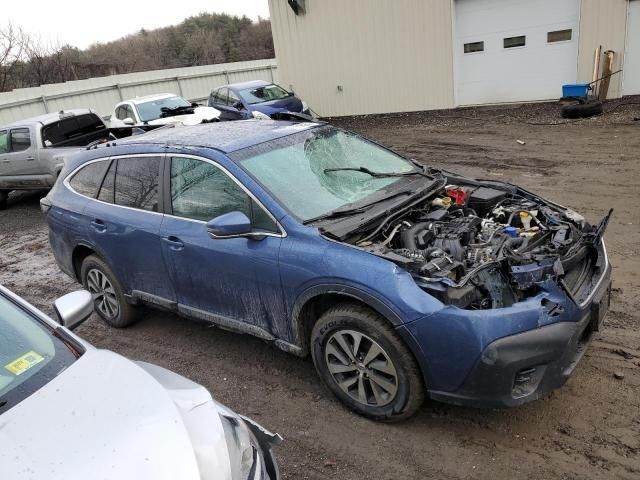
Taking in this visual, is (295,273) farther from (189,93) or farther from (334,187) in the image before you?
(189,93)

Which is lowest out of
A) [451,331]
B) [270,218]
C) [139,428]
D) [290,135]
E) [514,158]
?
[514,158]

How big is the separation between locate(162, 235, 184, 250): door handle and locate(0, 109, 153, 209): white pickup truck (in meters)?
6.58

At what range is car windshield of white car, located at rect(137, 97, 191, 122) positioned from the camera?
42.9ft

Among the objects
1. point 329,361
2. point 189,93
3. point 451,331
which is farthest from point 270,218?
point 189,93

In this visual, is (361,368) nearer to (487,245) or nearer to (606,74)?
(487,245)

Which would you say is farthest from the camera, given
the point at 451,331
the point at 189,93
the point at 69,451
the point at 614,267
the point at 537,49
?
→ the point at 189,93

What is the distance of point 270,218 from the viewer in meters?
3.62

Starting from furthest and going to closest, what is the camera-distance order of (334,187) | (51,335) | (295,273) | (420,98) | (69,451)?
(420,98) → (334,187) → (295,273) → (51,335) → (69,451)

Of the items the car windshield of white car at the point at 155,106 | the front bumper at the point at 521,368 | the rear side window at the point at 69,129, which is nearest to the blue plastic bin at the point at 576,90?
the car windshield of white car at the point at 155,106

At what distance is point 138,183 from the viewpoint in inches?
178

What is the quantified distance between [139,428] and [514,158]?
8.85m

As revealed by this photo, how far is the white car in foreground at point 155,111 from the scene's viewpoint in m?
12.6

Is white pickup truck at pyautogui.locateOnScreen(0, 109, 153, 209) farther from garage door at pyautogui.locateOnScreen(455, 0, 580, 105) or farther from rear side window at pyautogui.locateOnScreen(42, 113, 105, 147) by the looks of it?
garage door at pyautogui.locateOnScreen(455, 0, 580, 105)

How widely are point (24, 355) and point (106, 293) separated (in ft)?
8.55
